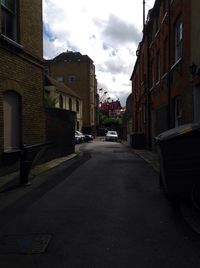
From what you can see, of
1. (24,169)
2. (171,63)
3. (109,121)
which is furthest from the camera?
(109,121)

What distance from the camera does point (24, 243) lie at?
6848 mm

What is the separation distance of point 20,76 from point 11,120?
1.55 m

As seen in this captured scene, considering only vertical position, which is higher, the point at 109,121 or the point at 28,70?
the point at 109,121

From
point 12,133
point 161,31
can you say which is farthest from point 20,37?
point 161,31

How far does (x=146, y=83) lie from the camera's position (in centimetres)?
3391

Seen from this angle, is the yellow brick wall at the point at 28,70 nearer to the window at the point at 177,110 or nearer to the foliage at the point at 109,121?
the window at the point at 177,110

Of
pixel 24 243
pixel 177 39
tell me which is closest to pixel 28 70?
pixel 177 39

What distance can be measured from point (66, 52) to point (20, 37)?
229 feet

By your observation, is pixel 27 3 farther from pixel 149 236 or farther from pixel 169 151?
pixel 149 236

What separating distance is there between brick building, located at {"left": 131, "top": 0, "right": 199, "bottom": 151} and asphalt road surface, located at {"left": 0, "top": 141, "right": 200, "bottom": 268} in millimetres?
5868

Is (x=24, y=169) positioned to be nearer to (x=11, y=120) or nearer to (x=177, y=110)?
(x=11, y=120)

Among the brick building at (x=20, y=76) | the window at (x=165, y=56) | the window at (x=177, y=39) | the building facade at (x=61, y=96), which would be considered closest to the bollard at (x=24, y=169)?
the brick building at (x=20, y=76)

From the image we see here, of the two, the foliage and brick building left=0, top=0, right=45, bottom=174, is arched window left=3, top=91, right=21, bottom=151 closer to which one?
brick building left=0, top=0, right=45, bottom=174

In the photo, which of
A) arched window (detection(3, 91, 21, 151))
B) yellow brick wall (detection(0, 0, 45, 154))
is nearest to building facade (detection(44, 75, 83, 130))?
yellow brick wall (detection(0, 0, 45, 154))
